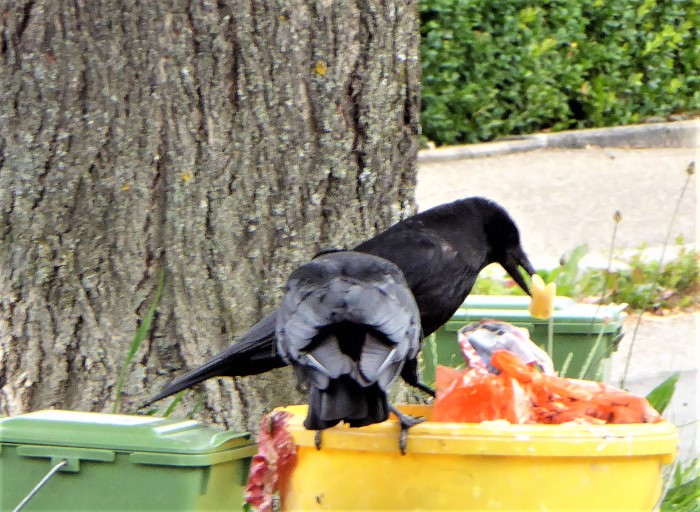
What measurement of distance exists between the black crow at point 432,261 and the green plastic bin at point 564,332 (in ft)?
0.63

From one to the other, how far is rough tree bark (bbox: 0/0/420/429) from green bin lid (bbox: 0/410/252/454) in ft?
2.67

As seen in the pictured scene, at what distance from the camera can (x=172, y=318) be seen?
3094 millimetres

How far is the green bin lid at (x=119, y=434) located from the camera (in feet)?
7.09

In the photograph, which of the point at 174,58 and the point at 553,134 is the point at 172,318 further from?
the point at 553,134

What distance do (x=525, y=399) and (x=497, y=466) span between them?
A: 275 millimetres

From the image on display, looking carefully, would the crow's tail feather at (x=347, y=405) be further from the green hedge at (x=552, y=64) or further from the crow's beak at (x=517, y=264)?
the green hedge at (x=552, y=64)

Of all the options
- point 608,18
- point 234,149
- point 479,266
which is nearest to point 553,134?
point 608,18

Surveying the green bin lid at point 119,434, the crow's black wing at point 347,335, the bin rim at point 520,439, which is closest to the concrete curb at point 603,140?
the crow's black wing at point 347,335

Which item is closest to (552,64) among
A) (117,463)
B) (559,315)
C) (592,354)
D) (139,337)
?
(559,315)

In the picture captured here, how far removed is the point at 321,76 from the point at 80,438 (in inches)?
53.6

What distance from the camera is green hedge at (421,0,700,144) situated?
10352 millimetres

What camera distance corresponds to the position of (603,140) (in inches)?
432

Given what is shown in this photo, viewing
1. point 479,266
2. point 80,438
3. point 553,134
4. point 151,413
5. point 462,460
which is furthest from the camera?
point 553,134

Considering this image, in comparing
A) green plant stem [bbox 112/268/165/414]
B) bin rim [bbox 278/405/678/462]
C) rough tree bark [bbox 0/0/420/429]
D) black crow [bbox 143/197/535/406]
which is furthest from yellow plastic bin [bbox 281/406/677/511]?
rough tree bark [bbox 0/0/420/429]
